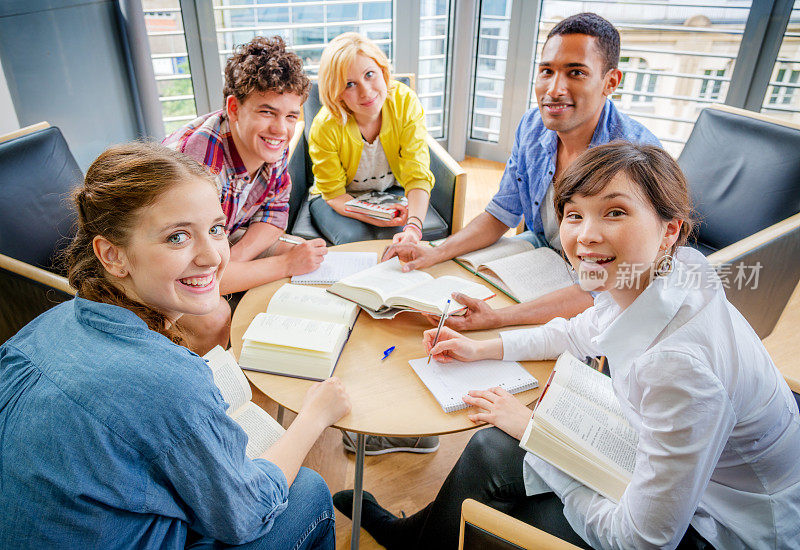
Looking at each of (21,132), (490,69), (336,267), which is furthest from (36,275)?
(490,69)

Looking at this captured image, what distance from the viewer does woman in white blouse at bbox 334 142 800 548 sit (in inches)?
32.1

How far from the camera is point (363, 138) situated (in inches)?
88.8

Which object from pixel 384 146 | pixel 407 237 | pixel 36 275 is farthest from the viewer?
pixel 384 146

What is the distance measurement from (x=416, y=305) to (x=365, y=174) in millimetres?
1117

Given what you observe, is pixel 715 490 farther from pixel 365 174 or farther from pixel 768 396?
pixel 365 174

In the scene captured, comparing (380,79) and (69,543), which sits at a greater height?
(380,79)

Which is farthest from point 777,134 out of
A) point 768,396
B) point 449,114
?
point 449,114

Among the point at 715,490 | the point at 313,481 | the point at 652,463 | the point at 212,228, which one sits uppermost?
the point at 212,228

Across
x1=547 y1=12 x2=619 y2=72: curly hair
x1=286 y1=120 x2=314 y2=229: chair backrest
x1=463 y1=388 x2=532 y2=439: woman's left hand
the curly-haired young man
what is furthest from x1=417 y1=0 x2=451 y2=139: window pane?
x1=463 y1=388 x2=532 y2=439: woman's left hand

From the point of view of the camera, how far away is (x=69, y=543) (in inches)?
28.3

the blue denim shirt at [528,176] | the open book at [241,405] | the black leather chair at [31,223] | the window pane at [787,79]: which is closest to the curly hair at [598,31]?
the blue denim shirt at [528,176]

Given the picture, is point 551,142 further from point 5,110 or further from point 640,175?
point 5,110

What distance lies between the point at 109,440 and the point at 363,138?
1.75 m

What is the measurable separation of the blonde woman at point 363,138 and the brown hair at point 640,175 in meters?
1.03
